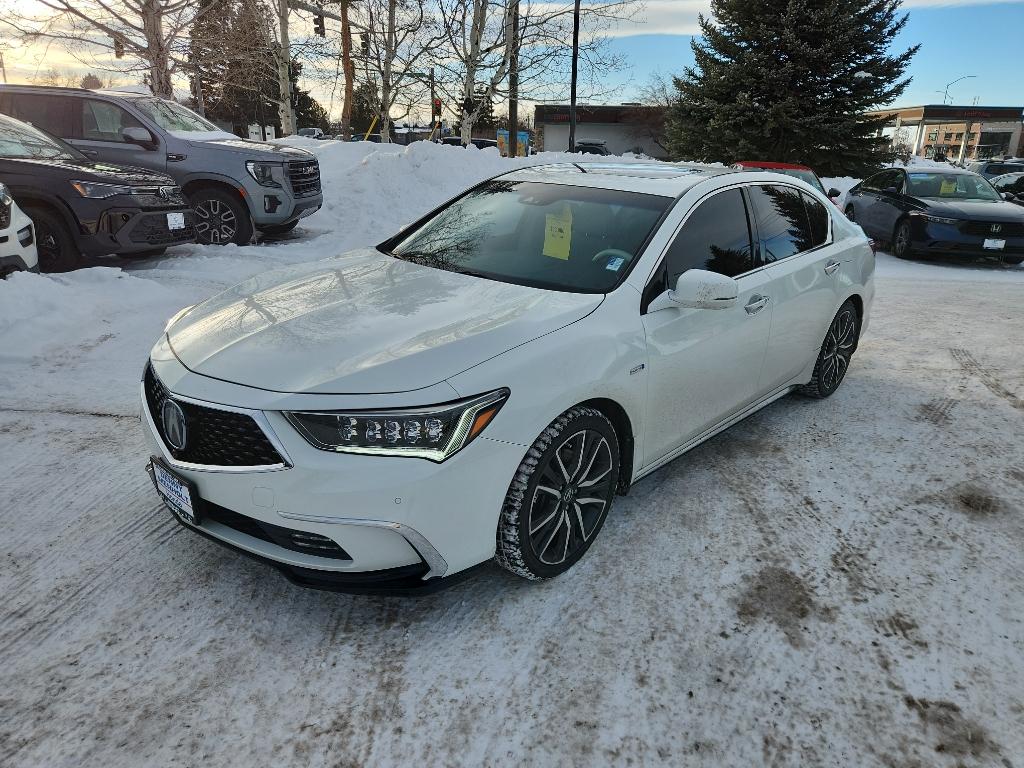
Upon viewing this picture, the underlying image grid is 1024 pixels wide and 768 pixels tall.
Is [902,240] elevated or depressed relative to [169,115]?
depressed

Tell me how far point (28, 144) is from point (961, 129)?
127 m

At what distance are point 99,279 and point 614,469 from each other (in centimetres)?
597

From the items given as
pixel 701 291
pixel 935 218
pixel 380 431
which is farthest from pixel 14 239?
pixel 935 218

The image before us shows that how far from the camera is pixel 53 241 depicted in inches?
303

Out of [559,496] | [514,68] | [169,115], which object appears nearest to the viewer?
[559,496]

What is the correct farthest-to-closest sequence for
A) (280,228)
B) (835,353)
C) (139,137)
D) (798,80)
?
(798,80), (280,228), (139,137), (835,353)

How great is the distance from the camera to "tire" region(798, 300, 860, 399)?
491 centimetres

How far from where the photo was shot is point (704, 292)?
3170mm

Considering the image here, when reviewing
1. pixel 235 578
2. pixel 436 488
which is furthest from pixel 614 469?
pixel 235 578

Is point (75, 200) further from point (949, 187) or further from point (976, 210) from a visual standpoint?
point (949, 187)

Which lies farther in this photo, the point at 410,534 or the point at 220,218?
the point at 220,218

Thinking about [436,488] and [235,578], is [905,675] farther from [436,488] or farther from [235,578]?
[235,578]

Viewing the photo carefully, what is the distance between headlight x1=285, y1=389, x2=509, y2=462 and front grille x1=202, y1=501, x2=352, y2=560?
331 mm

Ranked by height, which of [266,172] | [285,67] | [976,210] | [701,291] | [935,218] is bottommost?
[935,218]
